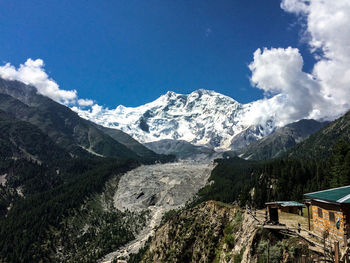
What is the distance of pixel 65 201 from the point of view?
17875 cm

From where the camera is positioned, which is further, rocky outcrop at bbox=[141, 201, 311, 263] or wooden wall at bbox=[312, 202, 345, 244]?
rocky outcrop at bbox=[141, 201, 311, 263]

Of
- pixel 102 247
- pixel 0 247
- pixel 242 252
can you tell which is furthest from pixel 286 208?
pixel 0 247

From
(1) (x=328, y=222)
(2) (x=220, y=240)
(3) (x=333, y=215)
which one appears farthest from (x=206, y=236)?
(3) (x=333, y=215)

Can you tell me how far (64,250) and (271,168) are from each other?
114767 mm

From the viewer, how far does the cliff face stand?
29.6 meters

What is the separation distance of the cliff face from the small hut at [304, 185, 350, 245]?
6.68m

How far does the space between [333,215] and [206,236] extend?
16.8 metres

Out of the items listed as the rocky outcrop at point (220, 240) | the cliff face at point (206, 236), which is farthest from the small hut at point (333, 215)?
the cliff face at point (206, 236)

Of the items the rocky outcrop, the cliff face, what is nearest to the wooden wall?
the rocky outcrop

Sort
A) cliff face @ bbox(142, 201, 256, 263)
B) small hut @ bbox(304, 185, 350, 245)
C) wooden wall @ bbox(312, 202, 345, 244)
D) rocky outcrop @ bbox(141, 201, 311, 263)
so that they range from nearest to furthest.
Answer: small hut @ bbox(304, 185, 350, 245)
wooden wall @ bbox(312, 202, 345, 244)
rocky outcrop @ bbox(141, 201, 311, 263)
cliff face @ bbox(142, 201, 256, 263)

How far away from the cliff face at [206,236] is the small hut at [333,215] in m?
6.68

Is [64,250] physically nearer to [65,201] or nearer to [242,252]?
[65,201]

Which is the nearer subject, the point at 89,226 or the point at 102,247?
the point at 102,247

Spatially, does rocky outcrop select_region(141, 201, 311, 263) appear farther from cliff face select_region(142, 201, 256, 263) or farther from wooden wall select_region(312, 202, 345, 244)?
wooden wall select_region(312, 202, 345, 244)
